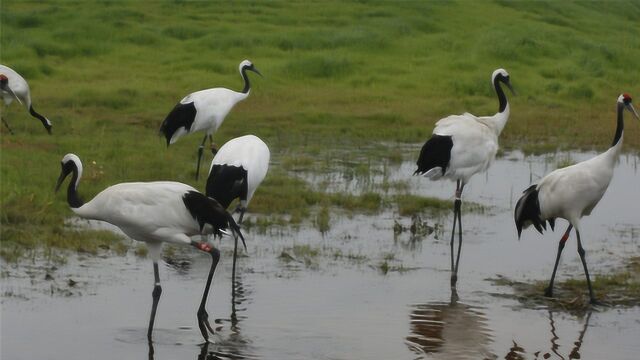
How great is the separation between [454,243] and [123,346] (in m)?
3.86

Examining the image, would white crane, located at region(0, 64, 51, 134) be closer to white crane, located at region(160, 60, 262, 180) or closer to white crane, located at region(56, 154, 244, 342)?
white crane, located at region(160, 60, 262, 180)

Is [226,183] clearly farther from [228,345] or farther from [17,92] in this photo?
[17,92]

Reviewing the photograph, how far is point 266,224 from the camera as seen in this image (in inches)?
418

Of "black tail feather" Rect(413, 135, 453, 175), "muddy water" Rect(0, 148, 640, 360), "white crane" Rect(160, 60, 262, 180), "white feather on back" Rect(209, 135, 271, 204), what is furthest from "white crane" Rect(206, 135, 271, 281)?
"white crane" Rect(160, 60, 262, 180)

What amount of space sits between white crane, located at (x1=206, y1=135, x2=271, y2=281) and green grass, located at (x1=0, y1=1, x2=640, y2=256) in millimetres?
1488

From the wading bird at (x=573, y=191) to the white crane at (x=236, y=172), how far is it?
2.06 m

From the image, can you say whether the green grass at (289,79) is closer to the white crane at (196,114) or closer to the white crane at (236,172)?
the white crane at (196,114)

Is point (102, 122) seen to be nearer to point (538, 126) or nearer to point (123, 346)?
point (538, 126)

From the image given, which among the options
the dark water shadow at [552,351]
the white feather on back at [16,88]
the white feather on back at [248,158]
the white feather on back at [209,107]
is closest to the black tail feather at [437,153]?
the white feather on back at [248,158]

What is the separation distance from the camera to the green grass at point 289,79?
1294cm

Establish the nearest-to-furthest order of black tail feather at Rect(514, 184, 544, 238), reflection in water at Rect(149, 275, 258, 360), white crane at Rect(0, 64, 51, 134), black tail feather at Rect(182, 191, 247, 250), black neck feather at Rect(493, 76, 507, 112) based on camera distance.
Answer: reflection in water at Rect(149, 275, 258, 360) → black tail feather at Rect(182, 191, 247, 250) → black tail feather at Rect(514, 184, 544, 238) → black neck feather at Rect(493, 76, 507, 112) → white crane at Rect(0, 64, 51, 134)

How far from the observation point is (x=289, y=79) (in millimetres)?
20469

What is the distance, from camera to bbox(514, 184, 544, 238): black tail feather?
910 centimetres

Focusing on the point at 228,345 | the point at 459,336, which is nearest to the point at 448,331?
the point at 459,336
